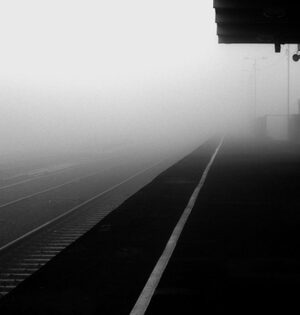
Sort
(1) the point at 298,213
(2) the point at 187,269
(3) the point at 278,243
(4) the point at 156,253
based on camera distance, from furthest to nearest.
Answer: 1. (1) the point at 298,213
2. (3) the point at 278,243
3. (4) the point at 156,253
4. (2) the point at 187,269

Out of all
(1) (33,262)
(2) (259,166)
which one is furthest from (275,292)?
(2) (259,166)

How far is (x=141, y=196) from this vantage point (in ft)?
59.4

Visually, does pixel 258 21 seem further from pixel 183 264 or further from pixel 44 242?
pixel 183 264

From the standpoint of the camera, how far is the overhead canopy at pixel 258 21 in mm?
16188

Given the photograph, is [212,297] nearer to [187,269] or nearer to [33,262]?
[187,269]

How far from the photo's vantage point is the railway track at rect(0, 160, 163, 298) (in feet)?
35.3

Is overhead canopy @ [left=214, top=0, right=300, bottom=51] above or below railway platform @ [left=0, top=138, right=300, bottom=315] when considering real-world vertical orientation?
above

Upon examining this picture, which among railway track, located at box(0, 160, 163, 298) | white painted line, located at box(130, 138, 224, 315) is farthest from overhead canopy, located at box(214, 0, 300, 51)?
railway track, located at box(0, 160, 163, 298)

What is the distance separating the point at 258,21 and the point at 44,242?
9.15 metres

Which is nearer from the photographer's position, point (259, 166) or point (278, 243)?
point (278, 243)

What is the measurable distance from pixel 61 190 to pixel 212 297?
18.2m

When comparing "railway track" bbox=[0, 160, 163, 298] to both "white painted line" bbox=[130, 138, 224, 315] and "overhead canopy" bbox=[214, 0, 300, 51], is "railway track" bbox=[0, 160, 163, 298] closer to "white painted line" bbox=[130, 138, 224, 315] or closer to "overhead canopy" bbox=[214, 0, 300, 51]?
"white painted line" bbox=[130, 138, 224, 315]

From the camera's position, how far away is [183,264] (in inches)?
341

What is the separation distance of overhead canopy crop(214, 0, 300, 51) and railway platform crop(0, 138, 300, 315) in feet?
16.3
